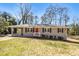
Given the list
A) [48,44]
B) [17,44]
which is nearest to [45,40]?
[48,44]

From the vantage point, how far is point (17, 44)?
25.2 feet

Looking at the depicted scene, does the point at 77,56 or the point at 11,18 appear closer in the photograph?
the point at 77,56

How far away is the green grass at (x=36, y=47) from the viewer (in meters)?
7.31

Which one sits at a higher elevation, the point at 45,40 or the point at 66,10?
the point at 66,10

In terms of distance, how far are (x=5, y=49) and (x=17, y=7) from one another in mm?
1132

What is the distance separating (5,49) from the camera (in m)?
7.44

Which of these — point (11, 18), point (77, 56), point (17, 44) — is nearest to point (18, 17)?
point (11, 18)

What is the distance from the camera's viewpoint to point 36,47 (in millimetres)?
7621

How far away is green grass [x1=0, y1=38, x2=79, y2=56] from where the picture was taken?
7.31m

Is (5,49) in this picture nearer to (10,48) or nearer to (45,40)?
(10,48)

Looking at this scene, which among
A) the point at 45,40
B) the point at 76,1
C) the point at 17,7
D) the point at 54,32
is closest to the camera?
the point at 76,1

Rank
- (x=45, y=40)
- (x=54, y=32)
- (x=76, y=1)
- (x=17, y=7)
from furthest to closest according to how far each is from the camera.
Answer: (x=54, y=32), (x=45, y=40), (x=17, y=7), (x=76, y=1)

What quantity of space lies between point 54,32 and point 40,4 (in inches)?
70.7

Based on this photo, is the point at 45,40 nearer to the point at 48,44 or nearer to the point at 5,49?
the point at 48,44
